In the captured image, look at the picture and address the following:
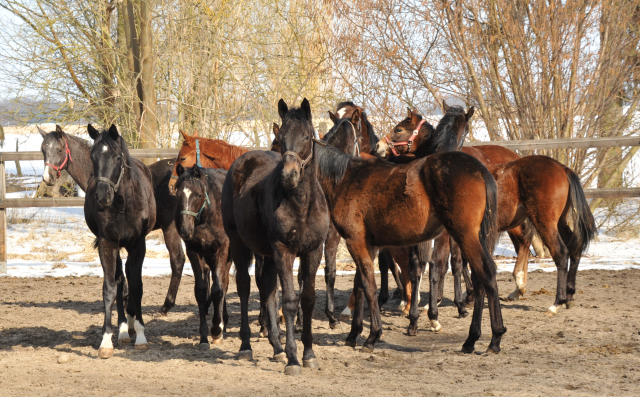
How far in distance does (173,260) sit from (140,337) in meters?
1.65

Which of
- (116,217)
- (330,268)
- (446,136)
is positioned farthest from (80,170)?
(446,136)

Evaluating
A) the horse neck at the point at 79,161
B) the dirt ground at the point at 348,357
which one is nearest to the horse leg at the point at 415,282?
the dirt ground at the point at 348,357

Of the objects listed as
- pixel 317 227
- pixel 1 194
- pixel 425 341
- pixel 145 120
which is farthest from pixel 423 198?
pixel 145 120

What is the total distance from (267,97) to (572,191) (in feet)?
25.1

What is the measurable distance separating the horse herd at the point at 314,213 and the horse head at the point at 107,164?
0.04ft

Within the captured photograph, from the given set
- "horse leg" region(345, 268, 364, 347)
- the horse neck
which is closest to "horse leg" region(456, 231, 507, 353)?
"horse leg" region(345, 268, 364, 347)

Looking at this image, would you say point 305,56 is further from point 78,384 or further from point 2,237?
point 78,384

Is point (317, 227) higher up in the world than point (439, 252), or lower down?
higher up

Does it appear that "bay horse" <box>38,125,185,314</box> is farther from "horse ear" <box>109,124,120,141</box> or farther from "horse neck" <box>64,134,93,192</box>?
"horse ear" <box>109,124,120,141</box>

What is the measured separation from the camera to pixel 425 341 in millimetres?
5777

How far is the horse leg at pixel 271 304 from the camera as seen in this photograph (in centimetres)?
499

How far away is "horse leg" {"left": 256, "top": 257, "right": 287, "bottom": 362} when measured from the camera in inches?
196

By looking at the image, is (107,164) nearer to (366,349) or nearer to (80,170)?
(80,170)

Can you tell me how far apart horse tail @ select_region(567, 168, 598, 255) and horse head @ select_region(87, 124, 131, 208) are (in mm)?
4874
